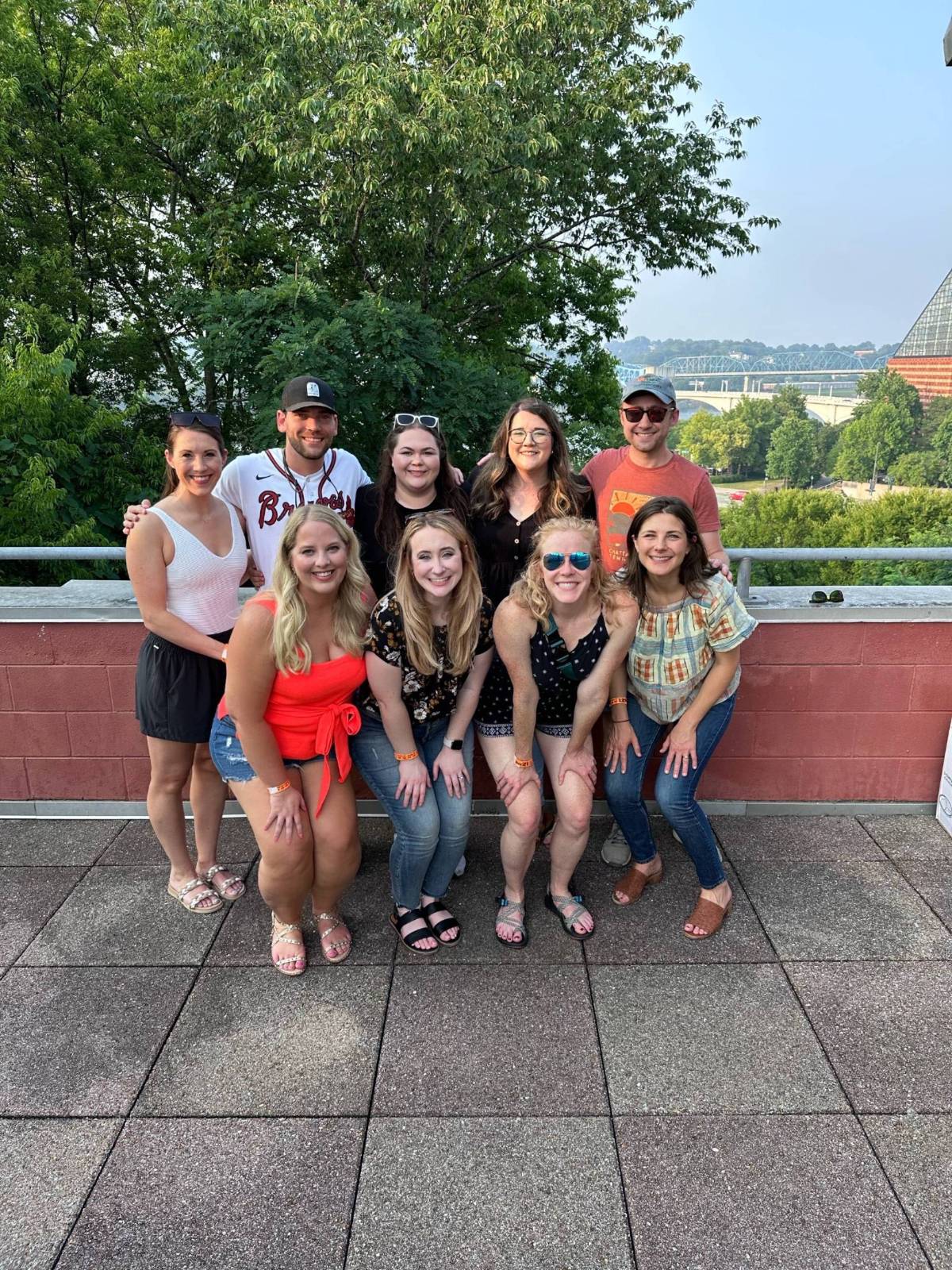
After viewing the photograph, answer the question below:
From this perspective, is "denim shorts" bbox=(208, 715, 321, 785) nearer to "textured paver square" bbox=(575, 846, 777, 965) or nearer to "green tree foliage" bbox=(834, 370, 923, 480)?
"textured paver square" bbox=(575, 846, 777, 965)

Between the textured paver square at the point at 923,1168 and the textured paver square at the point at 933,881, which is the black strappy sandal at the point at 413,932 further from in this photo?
the textured paver square at the point at 933,881

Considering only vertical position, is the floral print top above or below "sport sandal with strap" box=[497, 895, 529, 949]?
above

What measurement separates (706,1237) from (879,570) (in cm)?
454

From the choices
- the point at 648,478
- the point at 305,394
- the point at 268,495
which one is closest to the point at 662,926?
the point at 648,478

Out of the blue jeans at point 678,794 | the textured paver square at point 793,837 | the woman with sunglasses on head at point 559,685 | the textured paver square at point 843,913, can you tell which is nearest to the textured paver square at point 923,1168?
the textured paver square at point 843,913

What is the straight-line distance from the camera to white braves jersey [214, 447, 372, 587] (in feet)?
9.68

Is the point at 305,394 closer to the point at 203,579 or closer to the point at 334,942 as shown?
the point at 203,579

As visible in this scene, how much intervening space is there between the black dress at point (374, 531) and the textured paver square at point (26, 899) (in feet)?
5.41

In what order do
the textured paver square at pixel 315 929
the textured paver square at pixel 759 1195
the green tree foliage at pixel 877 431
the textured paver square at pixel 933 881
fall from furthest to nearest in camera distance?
the green tree foliage at pixel 877 431 → the textured paver square at pixel 933 881 → the textured paver square at pixel 315 929 → the textured paver square at pixel 759 1195

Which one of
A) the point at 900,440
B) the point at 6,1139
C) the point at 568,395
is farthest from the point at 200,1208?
the point at 900,440

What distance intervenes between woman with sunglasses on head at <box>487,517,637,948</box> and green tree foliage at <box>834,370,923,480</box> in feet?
156

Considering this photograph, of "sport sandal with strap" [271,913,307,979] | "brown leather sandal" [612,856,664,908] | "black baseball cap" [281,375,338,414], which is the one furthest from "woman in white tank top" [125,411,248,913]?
"brown leather sandal" [612,856,664,908]

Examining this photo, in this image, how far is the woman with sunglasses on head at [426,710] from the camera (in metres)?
2.56

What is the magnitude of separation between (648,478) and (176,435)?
5.22 feet
